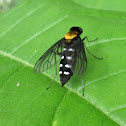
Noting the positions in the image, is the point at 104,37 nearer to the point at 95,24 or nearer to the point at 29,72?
the point at 95,24

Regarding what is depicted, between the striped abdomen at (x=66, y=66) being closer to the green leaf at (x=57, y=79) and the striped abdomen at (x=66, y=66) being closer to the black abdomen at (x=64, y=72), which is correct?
the black abdomen at (x=64, y=72)

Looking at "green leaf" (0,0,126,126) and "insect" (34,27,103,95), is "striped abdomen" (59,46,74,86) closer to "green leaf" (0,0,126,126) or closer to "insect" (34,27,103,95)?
"insect" (34,27,103,95)

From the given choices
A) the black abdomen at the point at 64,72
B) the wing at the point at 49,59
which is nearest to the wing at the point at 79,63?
the black abdomen at the point at 64,72

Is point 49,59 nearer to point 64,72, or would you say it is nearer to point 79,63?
point 64,72

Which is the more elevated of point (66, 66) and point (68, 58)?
point (68, 58)

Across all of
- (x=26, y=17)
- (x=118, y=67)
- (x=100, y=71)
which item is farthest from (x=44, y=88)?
(x=26, y=17)

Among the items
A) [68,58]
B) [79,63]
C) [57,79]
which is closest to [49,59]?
[57,79]

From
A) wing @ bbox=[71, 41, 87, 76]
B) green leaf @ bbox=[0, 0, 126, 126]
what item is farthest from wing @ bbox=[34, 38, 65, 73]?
wing @ bbox=[71, 41, 87, 76]
